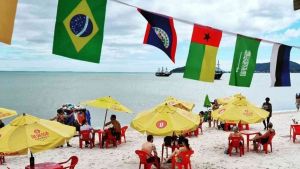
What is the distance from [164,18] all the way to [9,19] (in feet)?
12.1

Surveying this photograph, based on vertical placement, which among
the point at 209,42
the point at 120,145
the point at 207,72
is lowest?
the point at 120,145

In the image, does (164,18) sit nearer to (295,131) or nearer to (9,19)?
(9,19)

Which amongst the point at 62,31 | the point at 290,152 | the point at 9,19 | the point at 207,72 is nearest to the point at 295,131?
the point at 290,152

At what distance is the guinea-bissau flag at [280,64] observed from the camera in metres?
10.2

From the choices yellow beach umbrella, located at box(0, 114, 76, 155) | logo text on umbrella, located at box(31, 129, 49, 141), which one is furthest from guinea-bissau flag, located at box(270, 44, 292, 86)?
logo text on umbrella, located at box(31, 129, 49, 141)

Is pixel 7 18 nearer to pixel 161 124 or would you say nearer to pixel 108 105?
pixel 161 124

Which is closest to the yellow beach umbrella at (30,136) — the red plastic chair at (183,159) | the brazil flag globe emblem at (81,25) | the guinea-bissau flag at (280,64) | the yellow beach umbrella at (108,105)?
the brazil flag globe emblem at (81,25)

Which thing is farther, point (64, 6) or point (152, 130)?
point (152, 130)

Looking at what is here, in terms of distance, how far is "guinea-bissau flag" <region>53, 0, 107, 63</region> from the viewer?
640 centimetres

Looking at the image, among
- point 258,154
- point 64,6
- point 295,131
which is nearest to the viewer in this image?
point 64,6

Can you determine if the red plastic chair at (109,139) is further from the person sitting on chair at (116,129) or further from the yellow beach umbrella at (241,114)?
the yellow beach umbrella at (241,114)

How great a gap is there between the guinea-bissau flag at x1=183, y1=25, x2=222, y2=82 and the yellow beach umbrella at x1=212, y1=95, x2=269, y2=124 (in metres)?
2.93

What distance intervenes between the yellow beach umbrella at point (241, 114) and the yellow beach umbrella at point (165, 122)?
209 centimetres

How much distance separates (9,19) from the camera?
5605 millimetres
